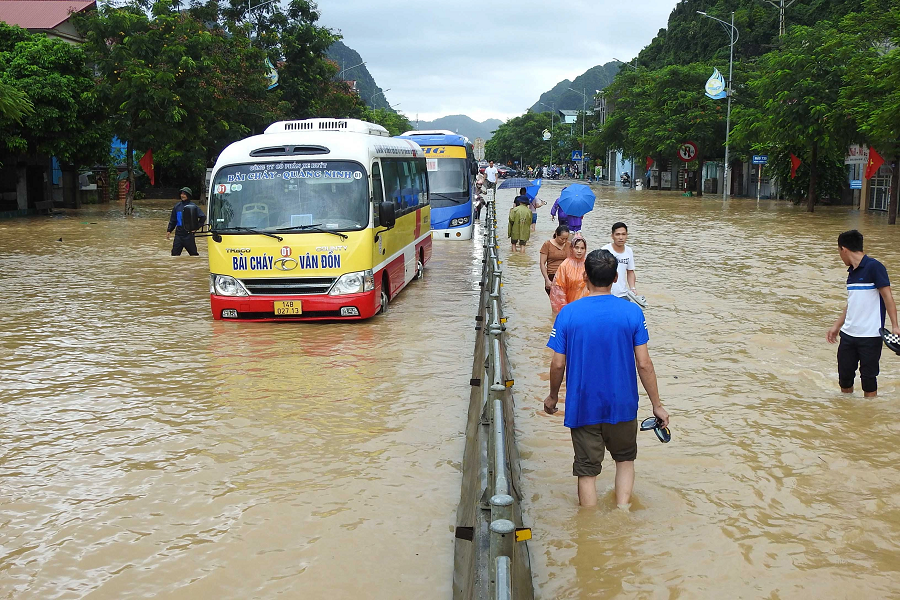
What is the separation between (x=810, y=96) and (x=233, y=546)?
116ft

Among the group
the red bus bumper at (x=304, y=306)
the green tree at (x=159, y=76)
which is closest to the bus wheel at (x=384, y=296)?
the red bus bumper at (x=304, y=306)

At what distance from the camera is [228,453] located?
6.98m

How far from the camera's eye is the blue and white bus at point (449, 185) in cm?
2436

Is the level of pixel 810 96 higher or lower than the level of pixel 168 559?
higher

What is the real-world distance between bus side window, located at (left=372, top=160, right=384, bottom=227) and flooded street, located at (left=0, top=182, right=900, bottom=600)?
1.55m

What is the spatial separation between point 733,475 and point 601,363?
191 cm

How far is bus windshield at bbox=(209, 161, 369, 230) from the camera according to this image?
1198cm

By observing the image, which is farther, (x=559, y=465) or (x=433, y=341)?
(x=433, y=341)

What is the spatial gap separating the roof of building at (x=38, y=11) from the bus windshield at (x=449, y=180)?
24.6 m

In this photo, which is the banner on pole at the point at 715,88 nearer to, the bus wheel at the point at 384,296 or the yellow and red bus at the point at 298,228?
the bus wheel at the point at 384,296

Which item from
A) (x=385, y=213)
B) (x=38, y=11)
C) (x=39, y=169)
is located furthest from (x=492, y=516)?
(x=38, y=11)

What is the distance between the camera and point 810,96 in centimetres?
3578

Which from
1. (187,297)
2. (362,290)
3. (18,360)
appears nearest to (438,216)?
(187,297)

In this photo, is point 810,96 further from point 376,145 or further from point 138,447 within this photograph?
point 138,447
